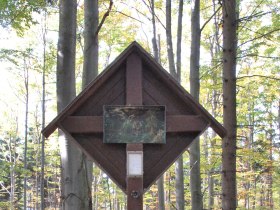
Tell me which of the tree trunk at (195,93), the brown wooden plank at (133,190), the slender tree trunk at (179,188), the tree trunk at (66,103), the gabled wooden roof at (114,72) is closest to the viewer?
the brown wooden plank at (133,190)

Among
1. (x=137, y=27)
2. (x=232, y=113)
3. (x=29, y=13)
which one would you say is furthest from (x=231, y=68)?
(x=137, y=27)

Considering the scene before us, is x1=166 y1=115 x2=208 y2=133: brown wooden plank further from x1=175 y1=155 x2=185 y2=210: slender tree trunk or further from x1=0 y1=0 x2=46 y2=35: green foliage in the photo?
x1=175 y1=155 x2=185 y2=210: slender tree trunk

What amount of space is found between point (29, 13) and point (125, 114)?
4.65m

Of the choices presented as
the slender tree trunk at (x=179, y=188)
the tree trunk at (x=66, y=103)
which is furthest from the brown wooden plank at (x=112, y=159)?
the slender tree trunk at (x=179, y=188)

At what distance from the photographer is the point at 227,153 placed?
5.39 meters

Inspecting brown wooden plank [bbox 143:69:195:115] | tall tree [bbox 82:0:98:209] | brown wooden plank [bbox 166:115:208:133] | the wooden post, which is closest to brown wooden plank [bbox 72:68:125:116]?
the wooden post

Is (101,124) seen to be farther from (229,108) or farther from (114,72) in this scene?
(229,108)

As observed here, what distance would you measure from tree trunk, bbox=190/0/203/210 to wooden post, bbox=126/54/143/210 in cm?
540

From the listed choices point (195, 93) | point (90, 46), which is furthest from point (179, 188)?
point (90, 46)

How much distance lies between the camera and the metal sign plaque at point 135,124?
2785 mm

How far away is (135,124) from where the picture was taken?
110 inches

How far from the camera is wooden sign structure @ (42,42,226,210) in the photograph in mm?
2834

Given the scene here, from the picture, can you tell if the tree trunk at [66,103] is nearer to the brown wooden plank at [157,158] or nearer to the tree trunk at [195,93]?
the brown wooden plank at [157,158]

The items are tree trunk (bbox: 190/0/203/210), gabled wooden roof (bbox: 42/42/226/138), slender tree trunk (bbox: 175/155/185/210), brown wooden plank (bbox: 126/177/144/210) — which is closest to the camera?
brown wooden plank (bbox: 126/177/144/210)
